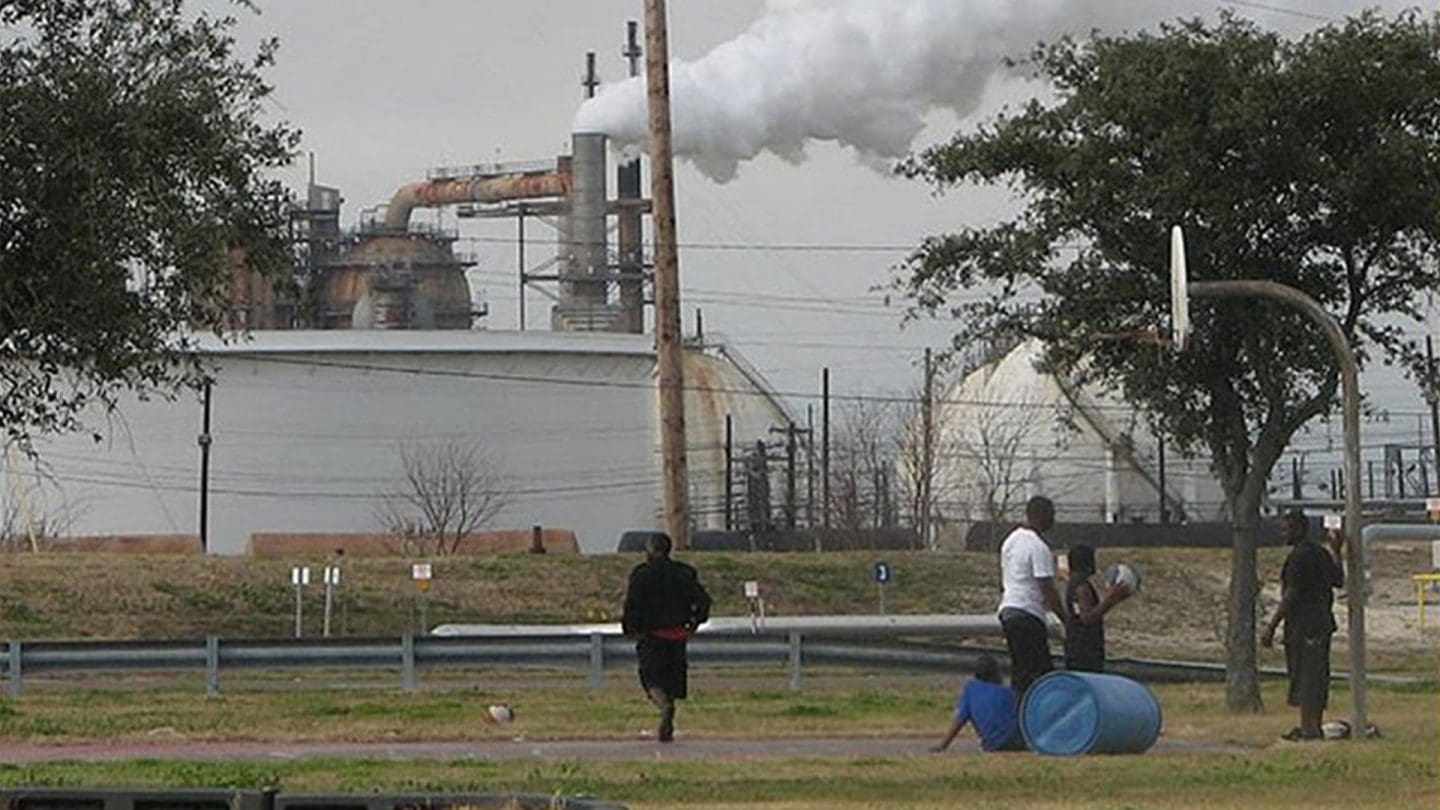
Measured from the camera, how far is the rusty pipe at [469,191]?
93375mm

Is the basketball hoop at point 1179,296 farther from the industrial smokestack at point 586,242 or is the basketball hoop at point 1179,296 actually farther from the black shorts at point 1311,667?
the industrial smokestack at point 586,242

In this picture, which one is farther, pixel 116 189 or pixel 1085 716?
pixel 1085 716

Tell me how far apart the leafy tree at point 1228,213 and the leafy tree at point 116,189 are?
381 inches

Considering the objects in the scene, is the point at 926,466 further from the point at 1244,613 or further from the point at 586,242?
the point at 1244,613

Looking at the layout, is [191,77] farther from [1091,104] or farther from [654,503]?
[654,503]

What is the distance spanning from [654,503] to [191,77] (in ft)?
221

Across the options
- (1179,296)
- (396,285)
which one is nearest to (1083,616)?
(1179,296)

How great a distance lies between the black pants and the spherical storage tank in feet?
228

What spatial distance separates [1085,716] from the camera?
1791cm

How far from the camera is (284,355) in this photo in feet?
263

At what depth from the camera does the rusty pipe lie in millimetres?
93375

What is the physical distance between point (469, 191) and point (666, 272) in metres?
59.7

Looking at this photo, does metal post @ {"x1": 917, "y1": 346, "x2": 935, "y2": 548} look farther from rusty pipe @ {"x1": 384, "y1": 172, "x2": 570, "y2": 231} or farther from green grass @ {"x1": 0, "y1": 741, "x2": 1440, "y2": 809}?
green grass @ {"x1": 0, "y1": 741, "x2": 1440, "y2": 809}

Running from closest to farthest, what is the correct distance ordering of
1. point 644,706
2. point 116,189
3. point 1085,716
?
1. point 116,189
2. point 1085,716
3. point 644,706
